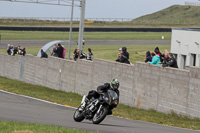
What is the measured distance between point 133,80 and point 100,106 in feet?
29.5

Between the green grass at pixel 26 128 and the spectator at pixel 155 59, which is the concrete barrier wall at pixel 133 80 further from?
the green grass at pixel 26 128

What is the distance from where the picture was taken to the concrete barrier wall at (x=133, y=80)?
17.9m

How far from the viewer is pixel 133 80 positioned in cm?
2130

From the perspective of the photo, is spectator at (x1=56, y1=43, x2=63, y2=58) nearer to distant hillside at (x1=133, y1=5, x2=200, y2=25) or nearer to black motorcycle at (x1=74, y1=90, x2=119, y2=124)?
black motorcycle at (x1=74, y1=90, x2=119, y2=124)

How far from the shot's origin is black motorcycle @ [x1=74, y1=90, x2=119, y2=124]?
12.3m

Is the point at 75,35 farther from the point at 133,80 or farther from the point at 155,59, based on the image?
the point at 155,59

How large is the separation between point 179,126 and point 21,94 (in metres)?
10.0

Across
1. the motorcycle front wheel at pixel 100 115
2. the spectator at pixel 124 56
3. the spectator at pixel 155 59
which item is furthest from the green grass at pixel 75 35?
the motorcycle front wheel at pixel 100 115

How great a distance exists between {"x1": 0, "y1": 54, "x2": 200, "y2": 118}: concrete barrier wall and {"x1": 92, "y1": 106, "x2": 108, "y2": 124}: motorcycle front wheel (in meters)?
5.92

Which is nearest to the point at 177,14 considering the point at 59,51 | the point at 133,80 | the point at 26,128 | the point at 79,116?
the point at 59,51

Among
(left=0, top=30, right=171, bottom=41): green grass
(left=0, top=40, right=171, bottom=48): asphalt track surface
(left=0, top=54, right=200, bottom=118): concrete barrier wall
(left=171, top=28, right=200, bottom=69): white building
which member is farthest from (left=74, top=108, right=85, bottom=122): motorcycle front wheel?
(left=0, top=30, right=171, bottom=41): green grass

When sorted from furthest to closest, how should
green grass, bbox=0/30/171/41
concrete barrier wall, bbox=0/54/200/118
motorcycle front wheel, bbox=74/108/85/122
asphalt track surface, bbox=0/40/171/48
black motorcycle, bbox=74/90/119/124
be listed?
green grass, bbox=0/30/171/41 → asphalt track surface, bbox=0/40/171/48 → concrete barrier wall, bbox=0/54/200/118 → motorcycle front wheel, bbox=74/108/85/122 → black motorcycle, bbox=74/90/119/124

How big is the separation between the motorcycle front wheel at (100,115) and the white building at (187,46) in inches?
707

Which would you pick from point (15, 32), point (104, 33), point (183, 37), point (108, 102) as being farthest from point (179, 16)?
point (108, 102)
